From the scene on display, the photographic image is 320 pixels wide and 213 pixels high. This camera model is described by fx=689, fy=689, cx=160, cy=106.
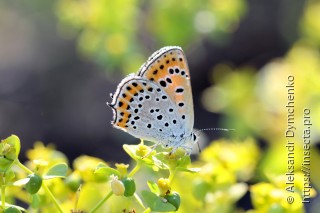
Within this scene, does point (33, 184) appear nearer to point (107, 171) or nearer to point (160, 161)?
point (107, 171)

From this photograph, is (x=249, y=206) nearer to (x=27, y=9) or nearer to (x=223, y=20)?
(x=223, y=20)

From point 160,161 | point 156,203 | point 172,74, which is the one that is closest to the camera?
point 156,203

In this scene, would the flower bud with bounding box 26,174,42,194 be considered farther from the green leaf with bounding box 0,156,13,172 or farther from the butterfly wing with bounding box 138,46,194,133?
the butterfly wing with bounding box 138,46,194,133

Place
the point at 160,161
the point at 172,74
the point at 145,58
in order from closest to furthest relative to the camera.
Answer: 1. the point at 160,161
2. the point at 172,74
3. the point at 145,58

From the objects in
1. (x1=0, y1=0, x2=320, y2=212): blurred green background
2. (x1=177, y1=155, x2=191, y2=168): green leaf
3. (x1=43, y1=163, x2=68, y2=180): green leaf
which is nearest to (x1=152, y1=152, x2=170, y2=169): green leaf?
(x1=177, y1=155, x2=191, y2=168): green leaf

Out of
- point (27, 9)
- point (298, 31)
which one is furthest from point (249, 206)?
point (27, 9)

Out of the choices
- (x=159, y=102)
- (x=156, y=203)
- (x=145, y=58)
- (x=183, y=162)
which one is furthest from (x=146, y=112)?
(x=145, y=58)

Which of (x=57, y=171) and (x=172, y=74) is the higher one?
(x=172, y=74)

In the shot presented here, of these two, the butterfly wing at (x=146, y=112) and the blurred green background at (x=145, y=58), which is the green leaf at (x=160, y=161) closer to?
the butterfly wing at (x=146, y=112)
